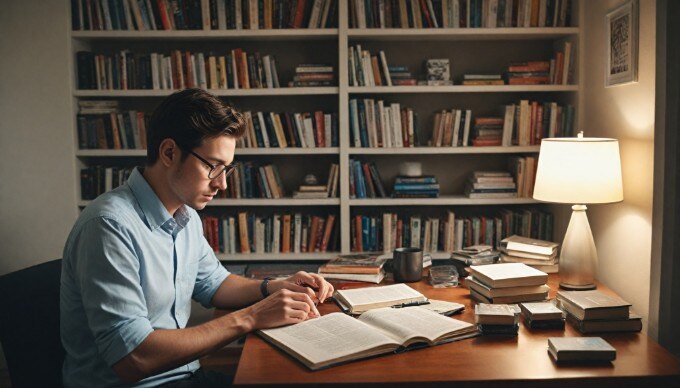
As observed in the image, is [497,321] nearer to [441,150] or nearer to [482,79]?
[441,150]

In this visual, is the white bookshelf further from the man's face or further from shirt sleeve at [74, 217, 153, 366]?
shirt sleeve at [74, 217, 153, 366]

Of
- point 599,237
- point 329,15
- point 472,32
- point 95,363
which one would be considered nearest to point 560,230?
point 599,237

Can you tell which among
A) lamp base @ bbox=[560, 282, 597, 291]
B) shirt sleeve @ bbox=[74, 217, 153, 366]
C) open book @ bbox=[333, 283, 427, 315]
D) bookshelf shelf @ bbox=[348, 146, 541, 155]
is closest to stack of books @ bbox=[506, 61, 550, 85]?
bookshelf shelf @ bbox=[348, 146, 541, 155]

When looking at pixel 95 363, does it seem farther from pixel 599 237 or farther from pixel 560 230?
pixel 560 230

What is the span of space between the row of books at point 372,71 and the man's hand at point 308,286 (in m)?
1.64

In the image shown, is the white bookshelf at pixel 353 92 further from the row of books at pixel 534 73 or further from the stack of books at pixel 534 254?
the stack of books at pixel 534 254

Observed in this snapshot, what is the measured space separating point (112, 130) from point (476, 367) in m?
2.64

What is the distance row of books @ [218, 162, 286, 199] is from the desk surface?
1.93 metres

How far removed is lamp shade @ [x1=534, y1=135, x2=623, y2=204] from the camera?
2.20 m

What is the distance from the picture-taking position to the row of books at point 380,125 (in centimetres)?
337

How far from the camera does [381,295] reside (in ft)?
6.14

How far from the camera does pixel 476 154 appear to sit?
3670mm

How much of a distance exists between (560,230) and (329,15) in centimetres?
168

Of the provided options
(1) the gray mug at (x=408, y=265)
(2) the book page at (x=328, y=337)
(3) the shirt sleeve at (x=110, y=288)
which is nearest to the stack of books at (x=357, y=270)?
(1) the gray mug at (x=408, y=265)
